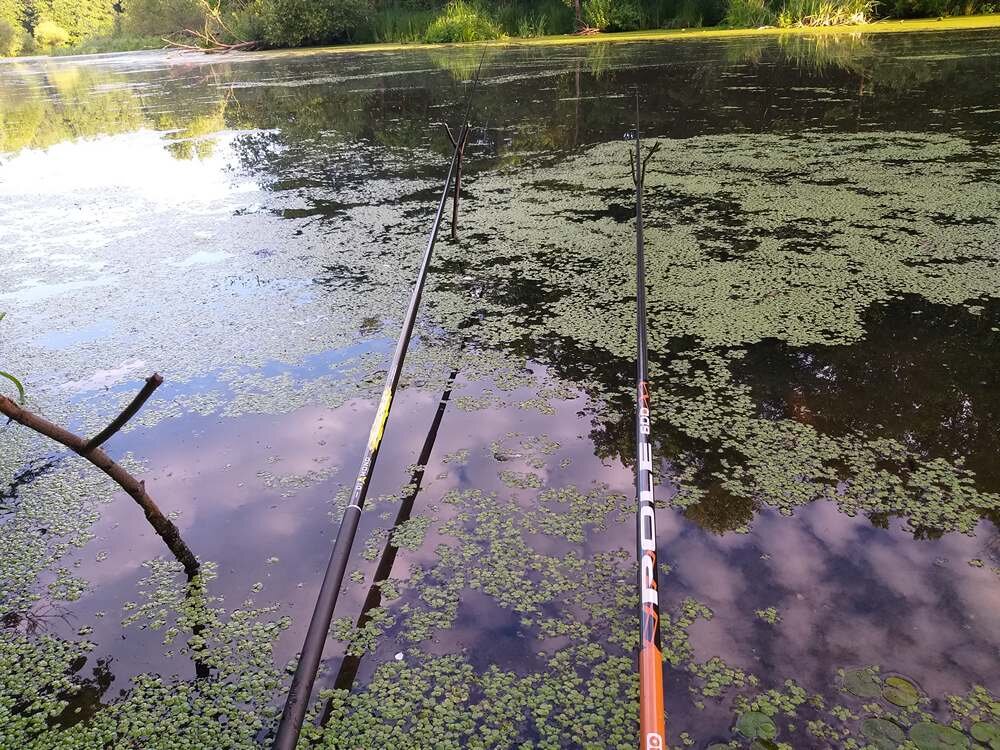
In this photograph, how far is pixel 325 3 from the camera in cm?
1808

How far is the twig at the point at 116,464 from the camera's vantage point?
1164 mm

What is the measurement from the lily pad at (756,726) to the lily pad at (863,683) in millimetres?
168

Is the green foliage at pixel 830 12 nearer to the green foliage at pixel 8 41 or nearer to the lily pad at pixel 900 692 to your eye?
the lily pad at pixel 900 692

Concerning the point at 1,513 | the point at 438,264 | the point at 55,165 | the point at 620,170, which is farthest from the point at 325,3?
the point at 1,513

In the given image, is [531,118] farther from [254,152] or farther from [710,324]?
[710,324]

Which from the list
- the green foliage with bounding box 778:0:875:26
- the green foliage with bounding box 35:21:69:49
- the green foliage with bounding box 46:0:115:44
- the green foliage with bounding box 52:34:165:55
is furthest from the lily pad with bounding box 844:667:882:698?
the green foliage with bounding box 46:0:115:44

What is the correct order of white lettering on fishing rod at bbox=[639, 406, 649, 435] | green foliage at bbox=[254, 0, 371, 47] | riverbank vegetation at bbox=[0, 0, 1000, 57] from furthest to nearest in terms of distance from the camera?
green foliage at bbox=[254, 0, 371, 47] → riverbank vegetation at bbox=[0, 0, 1000, 57] → white lettering on fishing rod at bbox=[639, 406, 649, 435]

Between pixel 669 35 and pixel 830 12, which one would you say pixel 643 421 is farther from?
pixel 669 35

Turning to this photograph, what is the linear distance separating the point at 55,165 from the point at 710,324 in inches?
248

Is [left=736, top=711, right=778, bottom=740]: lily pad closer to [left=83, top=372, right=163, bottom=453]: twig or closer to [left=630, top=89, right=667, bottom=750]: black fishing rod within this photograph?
[left=630, top=89, right=667, bottom=750]: black fishing rod

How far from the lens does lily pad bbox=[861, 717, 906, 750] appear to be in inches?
44.1

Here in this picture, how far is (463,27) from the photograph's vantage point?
1599 centimetres

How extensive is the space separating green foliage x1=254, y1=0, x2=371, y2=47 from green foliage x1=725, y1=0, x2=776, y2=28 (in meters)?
9.85

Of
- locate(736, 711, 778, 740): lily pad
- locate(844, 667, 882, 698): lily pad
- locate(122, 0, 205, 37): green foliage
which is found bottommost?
locate(736, 711, 778, 740): lily pad
